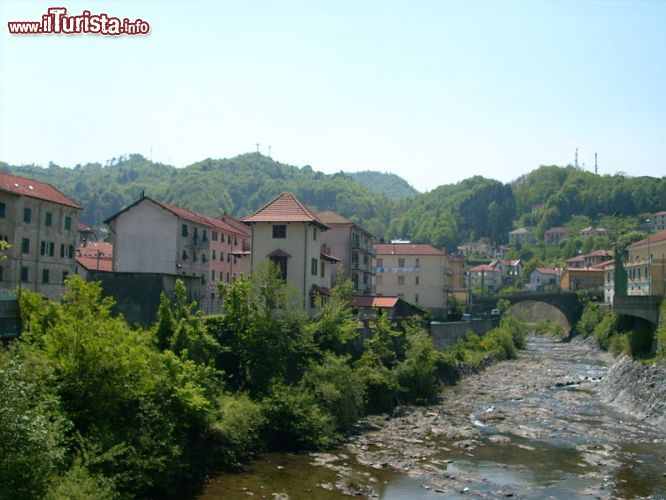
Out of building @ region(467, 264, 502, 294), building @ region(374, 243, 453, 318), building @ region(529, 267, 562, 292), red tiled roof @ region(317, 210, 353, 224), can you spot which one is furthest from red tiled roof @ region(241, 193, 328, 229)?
building @ region(467, 264, 502, 294)

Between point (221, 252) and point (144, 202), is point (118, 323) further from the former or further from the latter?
point (221, 252)

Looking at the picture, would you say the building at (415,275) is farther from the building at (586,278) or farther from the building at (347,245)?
the building at (586,278)

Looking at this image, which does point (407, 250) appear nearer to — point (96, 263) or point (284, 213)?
point (96, 263)

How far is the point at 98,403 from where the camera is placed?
83.8 feet

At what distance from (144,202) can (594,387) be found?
1685 inches

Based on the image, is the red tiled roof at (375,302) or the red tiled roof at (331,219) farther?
the red tiled roof at (331,219)

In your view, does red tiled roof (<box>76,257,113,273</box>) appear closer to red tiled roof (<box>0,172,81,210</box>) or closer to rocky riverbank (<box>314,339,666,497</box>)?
red tiled roof (<box>0,172,81,210</box>)

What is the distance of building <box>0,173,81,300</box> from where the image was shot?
5184 centimetres

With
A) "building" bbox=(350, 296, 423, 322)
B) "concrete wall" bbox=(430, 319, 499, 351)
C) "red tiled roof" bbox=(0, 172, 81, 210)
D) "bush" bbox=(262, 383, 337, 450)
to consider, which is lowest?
"bush" bbox=(262, 383, 337, 450)

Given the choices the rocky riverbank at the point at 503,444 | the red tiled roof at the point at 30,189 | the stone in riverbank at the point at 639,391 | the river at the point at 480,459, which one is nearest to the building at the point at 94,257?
the red tiled roof at the point at 30,189

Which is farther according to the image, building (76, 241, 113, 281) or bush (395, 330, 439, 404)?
building (76, 241, 113, 281)

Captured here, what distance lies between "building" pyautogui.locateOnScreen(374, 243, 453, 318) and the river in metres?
48.8

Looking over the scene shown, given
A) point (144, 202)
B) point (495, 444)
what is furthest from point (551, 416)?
point (144, 202)

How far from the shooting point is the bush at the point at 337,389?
123 ft
